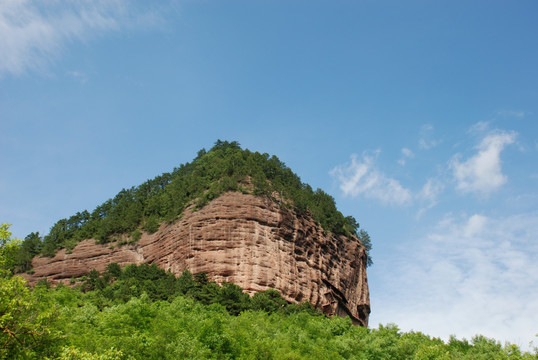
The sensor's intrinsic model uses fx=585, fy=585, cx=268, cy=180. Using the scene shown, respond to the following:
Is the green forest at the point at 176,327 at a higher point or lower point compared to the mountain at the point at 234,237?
lower

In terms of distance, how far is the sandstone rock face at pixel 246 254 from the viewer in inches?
2635

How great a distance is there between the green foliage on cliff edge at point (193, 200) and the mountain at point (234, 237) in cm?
16

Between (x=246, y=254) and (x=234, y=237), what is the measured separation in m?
2.60

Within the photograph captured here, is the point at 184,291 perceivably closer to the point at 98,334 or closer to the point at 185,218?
the point at 185,218

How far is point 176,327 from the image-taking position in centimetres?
4003

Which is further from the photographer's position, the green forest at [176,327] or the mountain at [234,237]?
the mountain at [234,237]

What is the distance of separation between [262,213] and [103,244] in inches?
895

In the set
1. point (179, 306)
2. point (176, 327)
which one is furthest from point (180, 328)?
point (179, 306)

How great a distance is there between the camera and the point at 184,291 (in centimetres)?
6200

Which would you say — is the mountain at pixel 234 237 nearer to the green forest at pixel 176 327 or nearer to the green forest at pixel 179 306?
the green forest at pixel 179 306

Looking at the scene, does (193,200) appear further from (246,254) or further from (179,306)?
(179,306)

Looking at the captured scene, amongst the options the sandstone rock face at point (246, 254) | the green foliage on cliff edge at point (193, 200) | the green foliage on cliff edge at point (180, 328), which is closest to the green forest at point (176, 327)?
the green foliage on cliff edge at point (180, 328)

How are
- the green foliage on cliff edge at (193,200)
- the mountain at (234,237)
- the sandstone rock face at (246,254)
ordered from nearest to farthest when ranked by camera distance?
1. the sandstone rock face at (246,254)
2. the mountain at (234,237)
3. the green foliage on cliff edge at (193,200)

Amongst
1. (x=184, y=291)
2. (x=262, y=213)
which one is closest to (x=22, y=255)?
(x=184, y=291)
